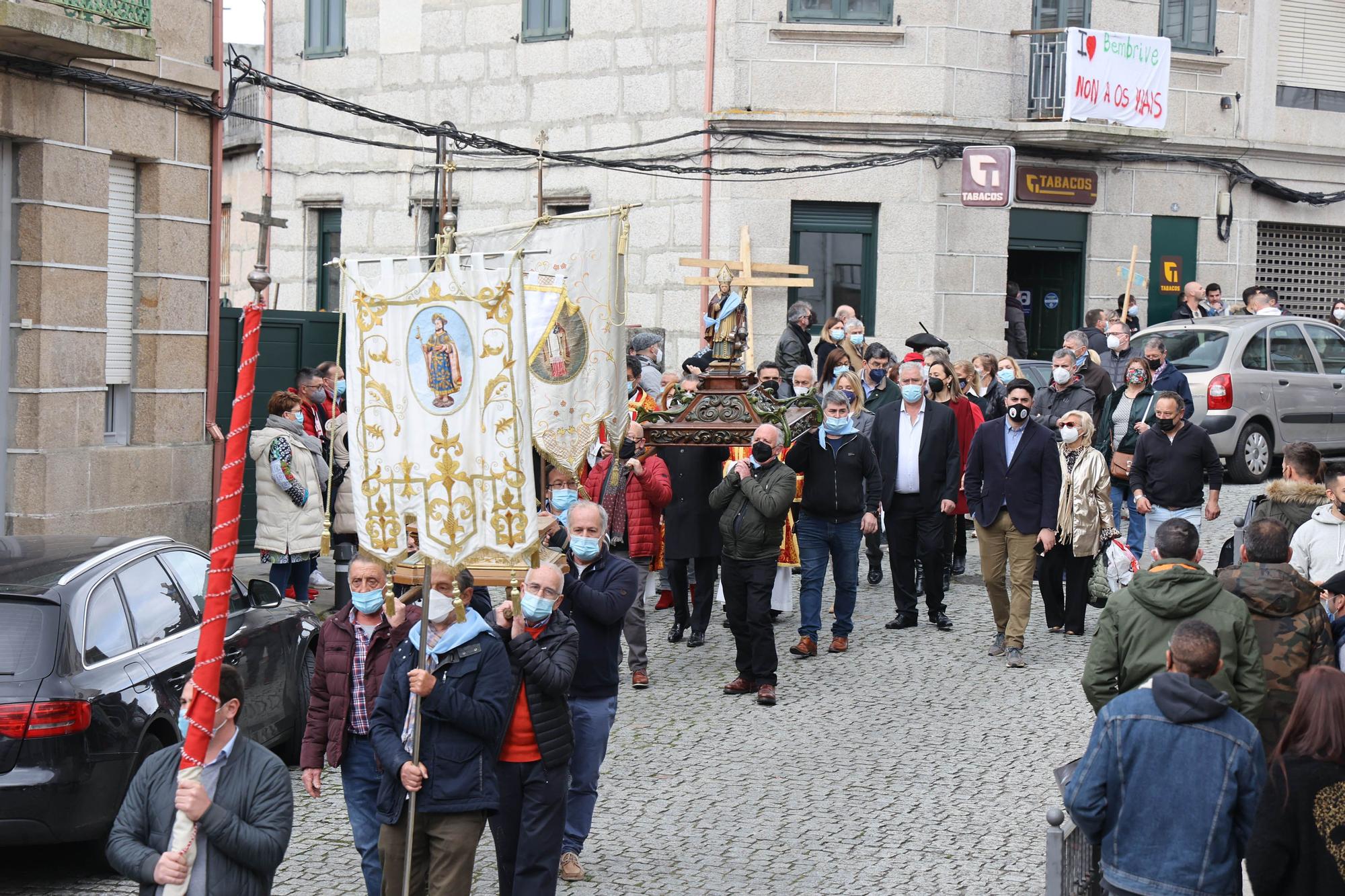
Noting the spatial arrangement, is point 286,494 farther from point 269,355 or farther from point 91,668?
point 91,668

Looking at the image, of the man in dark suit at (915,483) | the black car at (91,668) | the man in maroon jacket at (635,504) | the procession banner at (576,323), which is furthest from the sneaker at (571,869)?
the man in dark suit at (915,483)

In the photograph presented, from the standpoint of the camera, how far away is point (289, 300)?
26.5 metres

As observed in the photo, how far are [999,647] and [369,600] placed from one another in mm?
6541

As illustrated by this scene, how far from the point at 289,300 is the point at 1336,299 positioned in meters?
16.6

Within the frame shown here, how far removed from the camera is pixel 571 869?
7.87 metres

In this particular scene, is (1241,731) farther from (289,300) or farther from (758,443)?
(289,300)

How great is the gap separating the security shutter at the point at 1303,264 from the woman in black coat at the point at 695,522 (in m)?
15.4

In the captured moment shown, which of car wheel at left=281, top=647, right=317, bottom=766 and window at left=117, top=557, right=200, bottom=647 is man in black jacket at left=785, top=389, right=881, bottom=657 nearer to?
car wheel at left=281, top=647, right=317, bottom=766

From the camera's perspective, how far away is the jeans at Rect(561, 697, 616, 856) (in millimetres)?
7969

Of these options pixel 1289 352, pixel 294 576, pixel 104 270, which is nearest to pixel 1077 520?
pixel 294 576

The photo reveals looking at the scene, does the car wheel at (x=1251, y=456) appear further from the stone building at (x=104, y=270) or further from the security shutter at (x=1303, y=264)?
the stone building at (x=104, y=270)

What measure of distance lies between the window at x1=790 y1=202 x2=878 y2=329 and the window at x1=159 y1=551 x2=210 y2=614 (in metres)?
13.8

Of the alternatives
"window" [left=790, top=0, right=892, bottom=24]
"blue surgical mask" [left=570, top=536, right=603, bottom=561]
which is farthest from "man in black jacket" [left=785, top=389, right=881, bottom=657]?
"window" [left=790, top=0, right=892, bottom=24]

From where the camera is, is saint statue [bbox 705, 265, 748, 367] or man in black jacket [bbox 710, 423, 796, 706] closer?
man in black jacket [bbox 710, 423, 796, 706]
